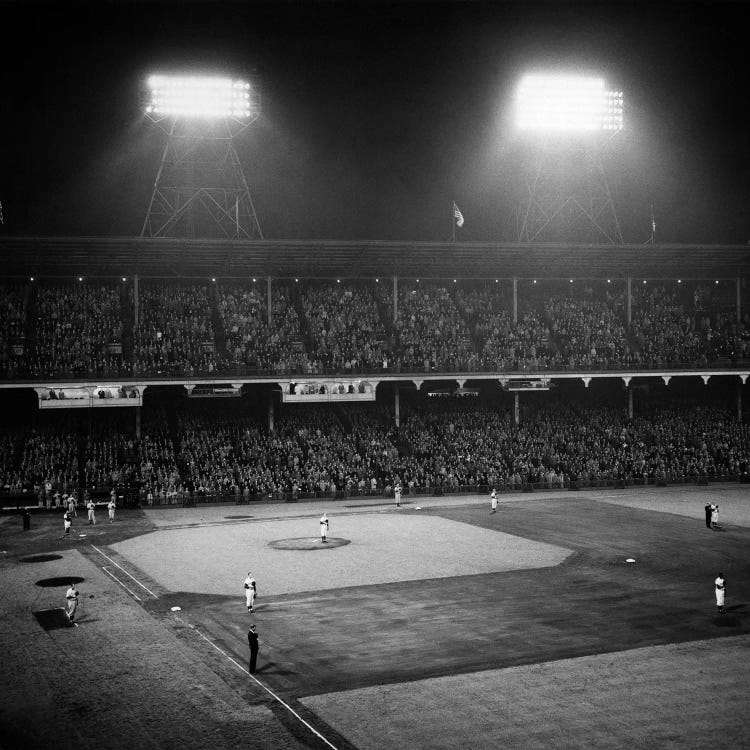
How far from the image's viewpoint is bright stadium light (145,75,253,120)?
50406 mm

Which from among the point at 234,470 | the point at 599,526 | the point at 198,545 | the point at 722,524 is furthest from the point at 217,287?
the point at 722,524

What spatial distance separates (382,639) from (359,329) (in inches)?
1449

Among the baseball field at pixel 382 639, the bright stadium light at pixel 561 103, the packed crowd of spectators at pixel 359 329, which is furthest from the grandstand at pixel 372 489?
the bright stadium light at pixel 561 103

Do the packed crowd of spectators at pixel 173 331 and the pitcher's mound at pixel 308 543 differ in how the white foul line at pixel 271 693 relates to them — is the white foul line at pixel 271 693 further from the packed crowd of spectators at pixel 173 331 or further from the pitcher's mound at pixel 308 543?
the packed crowd of spectators at pixel 173 331

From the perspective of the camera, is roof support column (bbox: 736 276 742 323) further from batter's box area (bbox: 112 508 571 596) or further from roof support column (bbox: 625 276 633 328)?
batter's box area (bbox: 112 508 571 596)

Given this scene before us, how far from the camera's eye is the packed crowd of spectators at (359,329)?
48094 mm

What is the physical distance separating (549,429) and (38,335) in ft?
104

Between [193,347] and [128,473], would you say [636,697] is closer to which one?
[128,473]

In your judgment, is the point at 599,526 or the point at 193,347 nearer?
the point at 599,526

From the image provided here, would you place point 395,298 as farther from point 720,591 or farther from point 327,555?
point 720,591

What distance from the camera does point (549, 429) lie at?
2026 inches

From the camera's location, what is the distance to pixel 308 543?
30.0 meters

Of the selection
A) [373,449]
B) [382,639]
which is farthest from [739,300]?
[382,639]

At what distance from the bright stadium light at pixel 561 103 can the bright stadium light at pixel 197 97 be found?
63.2 ft
